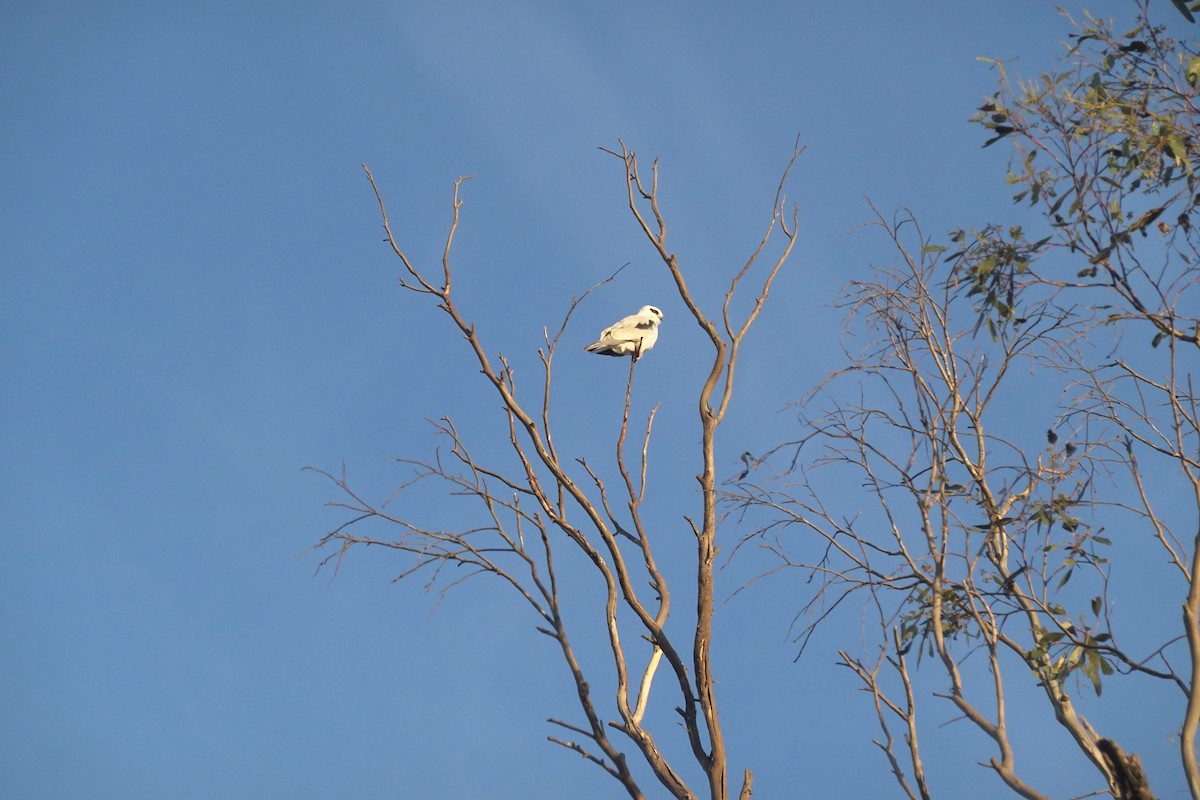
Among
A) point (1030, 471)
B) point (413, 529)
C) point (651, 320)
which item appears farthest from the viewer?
point (651, 320)

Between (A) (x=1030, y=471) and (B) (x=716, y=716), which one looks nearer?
(B) (x=716, y=716)

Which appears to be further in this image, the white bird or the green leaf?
the white bird

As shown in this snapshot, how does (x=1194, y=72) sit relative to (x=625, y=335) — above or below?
below

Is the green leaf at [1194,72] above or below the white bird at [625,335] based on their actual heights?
below

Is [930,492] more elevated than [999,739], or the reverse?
[930,492]

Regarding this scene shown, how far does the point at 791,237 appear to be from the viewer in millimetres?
3906

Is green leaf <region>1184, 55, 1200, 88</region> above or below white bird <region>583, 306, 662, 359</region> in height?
below

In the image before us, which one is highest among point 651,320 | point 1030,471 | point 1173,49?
point 651,320

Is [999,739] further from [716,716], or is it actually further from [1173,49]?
[1173,49]

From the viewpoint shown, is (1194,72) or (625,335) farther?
(625,335)

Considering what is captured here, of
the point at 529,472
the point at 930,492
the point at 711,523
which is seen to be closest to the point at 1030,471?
the point at 930,492

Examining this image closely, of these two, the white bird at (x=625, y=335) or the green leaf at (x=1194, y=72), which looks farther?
the white bird at (x=625, y=335)

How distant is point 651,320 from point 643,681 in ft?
18.1

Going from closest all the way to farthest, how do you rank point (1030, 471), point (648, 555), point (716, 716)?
point (716, 716) < point (648, 555) < point (1030, 471)
